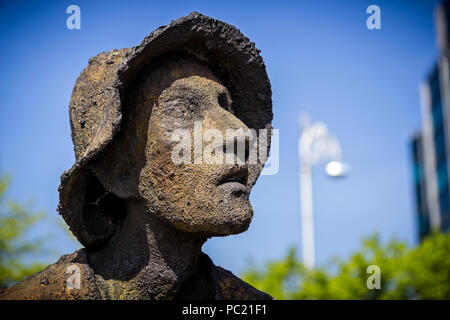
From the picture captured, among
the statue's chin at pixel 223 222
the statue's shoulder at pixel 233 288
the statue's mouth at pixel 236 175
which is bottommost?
the statue's shoulder at pixel 233 288

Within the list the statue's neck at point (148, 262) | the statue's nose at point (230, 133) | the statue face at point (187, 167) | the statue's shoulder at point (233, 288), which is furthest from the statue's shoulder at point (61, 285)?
the statue's nose at point (230, 133)

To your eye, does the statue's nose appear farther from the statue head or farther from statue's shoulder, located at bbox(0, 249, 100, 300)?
statue's shoulder, located at bbox(0, 249, 100, 300)

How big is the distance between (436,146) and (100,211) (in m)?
37.6

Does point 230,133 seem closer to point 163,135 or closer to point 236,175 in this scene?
point 236,175

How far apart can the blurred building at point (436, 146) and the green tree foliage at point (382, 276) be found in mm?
22135

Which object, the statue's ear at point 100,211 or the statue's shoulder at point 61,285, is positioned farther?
the statue's ear at point 100,211

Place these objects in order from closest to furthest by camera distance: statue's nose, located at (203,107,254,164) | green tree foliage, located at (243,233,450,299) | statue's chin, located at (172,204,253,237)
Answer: statue's chin, located at (172,204,253,237) < statue's nose, located at (203,107,254,164) < green tree foliage, located at (243,233,450,299)

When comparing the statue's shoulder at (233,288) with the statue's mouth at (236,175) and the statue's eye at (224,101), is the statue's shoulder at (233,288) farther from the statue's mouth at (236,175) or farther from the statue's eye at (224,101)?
the statue's eye at (224,101)

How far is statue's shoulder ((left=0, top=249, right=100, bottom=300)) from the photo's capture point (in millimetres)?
3503

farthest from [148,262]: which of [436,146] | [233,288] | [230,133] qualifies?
[436,146]

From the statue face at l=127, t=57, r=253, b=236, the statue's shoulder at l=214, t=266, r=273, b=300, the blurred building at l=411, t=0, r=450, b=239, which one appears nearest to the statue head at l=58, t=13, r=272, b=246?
the statue face at l=127, t=57, r=253, b=236

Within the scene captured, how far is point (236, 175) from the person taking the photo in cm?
349

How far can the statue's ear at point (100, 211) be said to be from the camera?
12.5 ft
